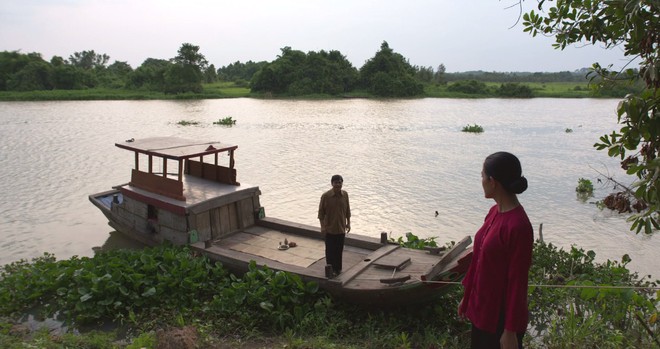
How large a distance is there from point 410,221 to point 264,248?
4.42 metres

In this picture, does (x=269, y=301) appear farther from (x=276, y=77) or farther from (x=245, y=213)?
(x=276, y=77)

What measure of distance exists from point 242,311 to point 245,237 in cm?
210

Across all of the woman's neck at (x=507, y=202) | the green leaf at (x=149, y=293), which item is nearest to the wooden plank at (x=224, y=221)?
the green leaf at (x=149, y=293)

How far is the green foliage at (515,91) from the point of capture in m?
54.3

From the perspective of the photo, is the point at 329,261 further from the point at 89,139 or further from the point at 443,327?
the point at 89,139

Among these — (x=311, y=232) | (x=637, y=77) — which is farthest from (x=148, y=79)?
(x=637, y=77)

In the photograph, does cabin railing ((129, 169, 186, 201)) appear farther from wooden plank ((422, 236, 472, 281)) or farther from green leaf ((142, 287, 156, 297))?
wooden plank ((422, 236, 472, 281))

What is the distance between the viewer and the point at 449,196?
12781mm

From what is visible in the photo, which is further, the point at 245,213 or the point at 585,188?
the point at 585,188

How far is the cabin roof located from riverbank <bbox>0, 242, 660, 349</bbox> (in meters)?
1.62

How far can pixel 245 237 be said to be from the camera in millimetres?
7711

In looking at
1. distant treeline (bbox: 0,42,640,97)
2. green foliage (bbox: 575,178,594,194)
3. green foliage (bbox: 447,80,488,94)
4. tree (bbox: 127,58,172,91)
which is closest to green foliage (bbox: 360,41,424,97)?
distant treeline (bbox: 0,42,640,97)

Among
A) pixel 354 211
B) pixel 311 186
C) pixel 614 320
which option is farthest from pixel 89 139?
pixel 614 320

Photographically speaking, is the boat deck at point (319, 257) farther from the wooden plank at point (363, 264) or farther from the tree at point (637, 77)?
the tree at point (637, 77)
